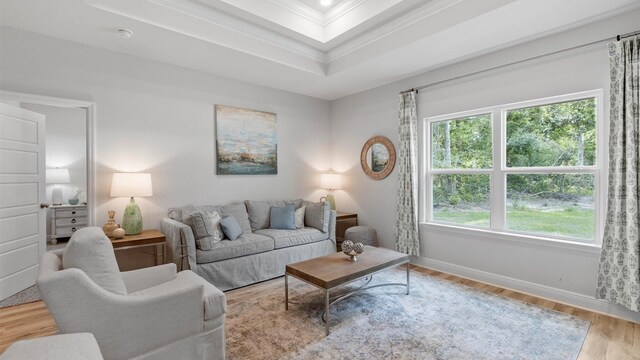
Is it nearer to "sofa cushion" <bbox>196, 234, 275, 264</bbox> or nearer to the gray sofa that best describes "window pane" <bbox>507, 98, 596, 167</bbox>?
the gray sofa

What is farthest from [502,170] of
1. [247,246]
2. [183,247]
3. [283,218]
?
[183,247]

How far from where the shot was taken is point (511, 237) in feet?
11.3

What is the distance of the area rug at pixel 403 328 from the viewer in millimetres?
2223

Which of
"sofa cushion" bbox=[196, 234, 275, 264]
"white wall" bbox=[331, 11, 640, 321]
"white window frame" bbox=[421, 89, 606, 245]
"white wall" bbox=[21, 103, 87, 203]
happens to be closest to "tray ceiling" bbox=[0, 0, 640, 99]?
"white wall" bbox=[331, 11, 640, 321]

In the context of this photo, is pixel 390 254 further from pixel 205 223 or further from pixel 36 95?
pixel 36 95

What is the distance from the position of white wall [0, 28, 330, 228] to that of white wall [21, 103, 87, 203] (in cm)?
106

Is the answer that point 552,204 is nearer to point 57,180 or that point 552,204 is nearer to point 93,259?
point 93,259

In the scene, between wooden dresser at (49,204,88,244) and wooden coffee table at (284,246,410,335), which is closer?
wooden coffee table at (284,246,410,335)

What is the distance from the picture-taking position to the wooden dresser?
14.4 ft

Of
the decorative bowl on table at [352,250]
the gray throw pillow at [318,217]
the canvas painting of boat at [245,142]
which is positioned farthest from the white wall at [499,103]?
the decorative bowl on table at [352,250]

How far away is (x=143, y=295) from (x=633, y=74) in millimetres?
4155

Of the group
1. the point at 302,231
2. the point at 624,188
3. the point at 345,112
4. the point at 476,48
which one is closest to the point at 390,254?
the point at 302,231

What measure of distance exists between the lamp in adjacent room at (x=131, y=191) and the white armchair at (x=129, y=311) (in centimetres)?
142

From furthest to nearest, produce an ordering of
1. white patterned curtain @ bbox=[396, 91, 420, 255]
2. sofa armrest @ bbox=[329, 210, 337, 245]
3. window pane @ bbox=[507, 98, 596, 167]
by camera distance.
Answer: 1. sofa armrest @ bbox=[329, 210, 337, 245]
2. white patterned curtain @ bbox=[396, 91, 420, 255]
3. window pane @ bbox=[507, 98, 596, 167]
